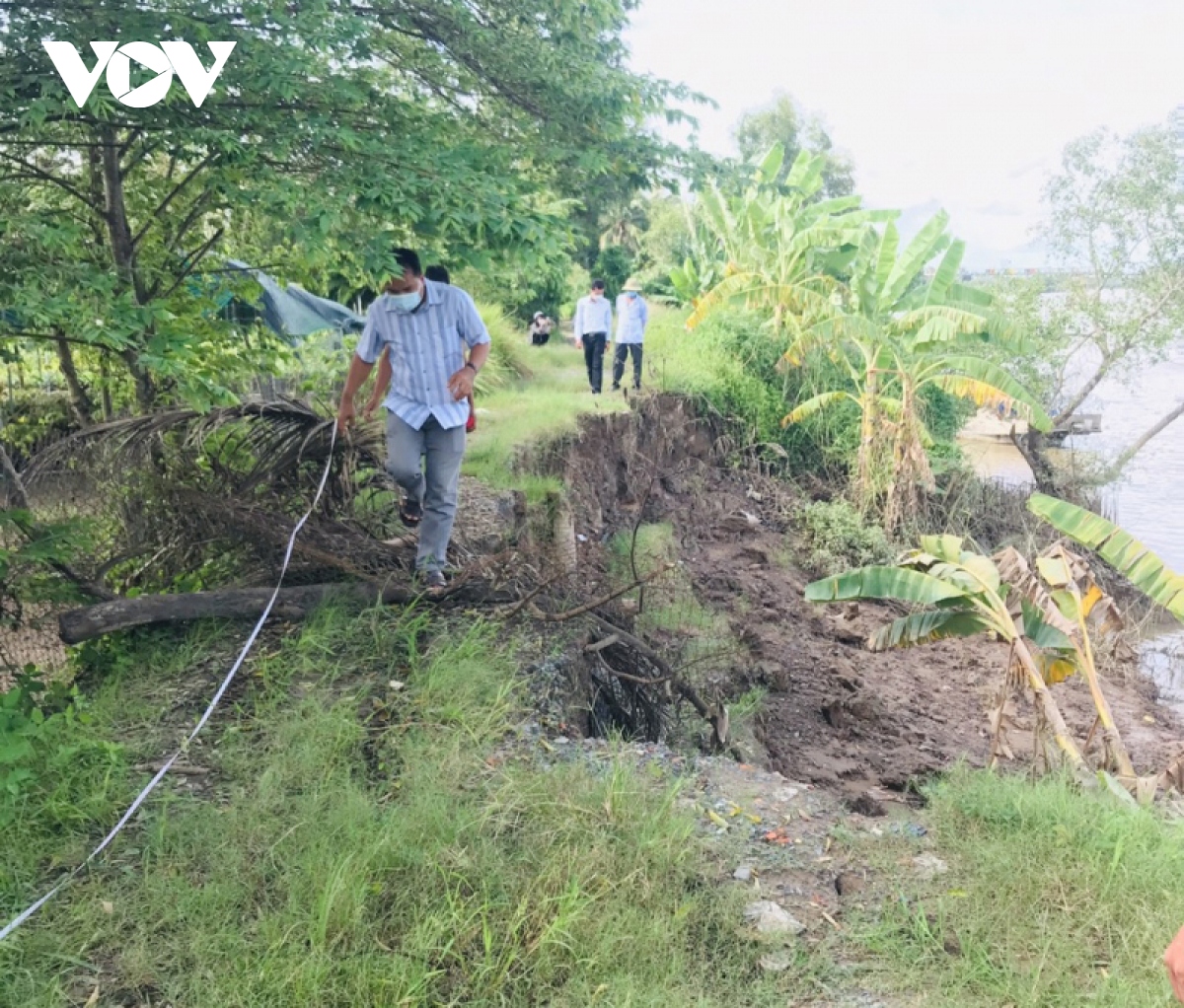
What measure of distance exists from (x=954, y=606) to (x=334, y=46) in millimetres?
4768

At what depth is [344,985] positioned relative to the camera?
291 cm

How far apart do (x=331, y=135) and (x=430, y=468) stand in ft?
5.95

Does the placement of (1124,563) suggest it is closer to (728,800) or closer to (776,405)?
(728,800)

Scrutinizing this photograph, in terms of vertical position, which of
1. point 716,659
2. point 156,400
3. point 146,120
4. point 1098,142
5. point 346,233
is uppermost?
point 1098,142

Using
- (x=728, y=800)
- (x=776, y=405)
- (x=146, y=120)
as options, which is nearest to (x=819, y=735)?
(x=728, y=800)

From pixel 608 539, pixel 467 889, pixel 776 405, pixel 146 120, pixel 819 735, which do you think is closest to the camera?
Result: pixel 467 889

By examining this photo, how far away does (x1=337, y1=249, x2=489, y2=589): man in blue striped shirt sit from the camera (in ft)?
16.6

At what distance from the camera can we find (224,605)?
496cm

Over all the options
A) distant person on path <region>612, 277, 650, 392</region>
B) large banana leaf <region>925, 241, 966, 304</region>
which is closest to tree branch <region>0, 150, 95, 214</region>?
distant person on path <region>612, 277, 650, 392</region>

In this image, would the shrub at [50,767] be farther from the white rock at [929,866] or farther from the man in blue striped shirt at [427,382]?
the white rock at [929,866]

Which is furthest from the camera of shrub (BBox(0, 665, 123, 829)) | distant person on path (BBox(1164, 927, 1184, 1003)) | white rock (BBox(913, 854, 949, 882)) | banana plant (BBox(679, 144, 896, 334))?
banana plant (BBox(679, 144, 896, 334))

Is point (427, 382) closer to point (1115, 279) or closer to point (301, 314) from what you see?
point (301, 314)

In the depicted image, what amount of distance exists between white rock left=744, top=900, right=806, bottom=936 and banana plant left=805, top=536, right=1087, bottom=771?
2738mm

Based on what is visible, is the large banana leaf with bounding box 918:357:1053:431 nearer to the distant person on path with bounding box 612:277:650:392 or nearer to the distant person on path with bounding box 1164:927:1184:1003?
the distant person on path with bounding box 612:277:650:392
